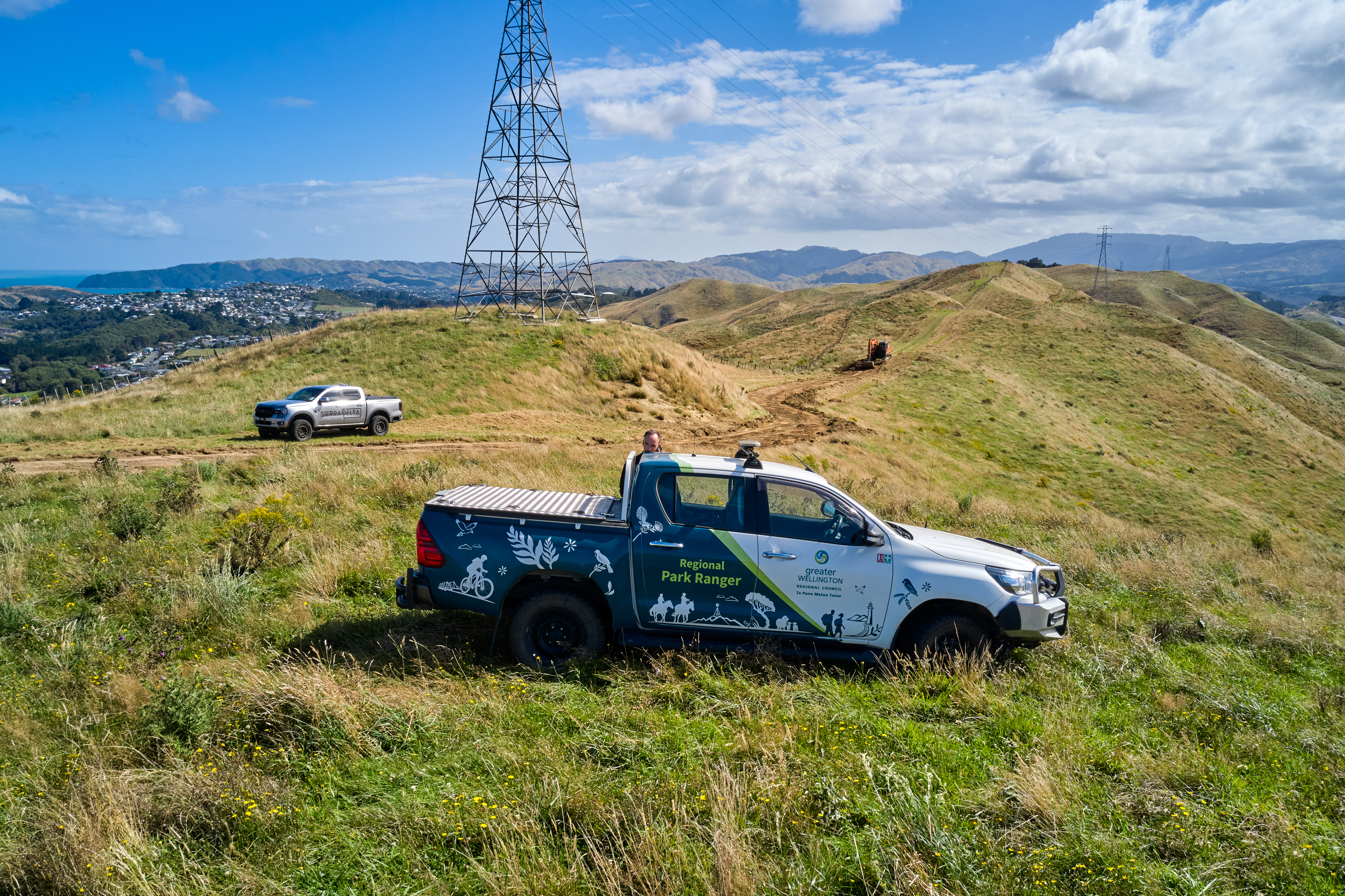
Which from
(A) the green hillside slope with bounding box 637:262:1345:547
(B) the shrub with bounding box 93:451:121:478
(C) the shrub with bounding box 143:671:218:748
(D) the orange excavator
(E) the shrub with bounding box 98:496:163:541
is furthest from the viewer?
(D) the orange excavator

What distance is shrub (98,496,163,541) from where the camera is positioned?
31.7 feet

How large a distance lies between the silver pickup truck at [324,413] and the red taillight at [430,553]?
1685 centimetres

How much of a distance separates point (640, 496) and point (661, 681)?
168 cm

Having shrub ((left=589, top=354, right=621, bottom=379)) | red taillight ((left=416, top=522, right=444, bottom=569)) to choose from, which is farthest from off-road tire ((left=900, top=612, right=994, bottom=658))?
shrub ((left=589, top=354, right=621, bottom=379))

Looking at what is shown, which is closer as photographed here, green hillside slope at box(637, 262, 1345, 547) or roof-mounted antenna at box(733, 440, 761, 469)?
roof-mounted antenna at box(733, 440, 761, 469)

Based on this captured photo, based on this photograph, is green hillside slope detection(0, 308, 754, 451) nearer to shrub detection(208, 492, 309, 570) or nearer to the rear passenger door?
shrub detection(208, 492, 309, 570)

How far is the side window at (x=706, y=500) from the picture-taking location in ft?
21.4

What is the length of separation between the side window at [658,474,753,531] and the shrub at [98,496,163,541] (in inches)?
312

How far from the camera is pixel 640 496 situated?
6500 mm

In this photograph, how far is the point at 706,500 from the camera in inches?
262

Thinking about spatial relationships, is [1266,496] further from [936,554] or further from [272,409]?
[272,409]

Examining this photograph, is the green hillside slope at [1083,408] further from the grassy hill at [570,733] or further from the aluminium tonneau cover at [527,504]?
the aluminium tonneau cover at [527,504]

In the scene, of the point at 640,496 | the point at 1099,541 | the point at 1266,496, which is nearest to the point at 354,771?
the point at 640,496

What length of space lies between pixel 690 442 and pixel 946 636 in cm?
1839
